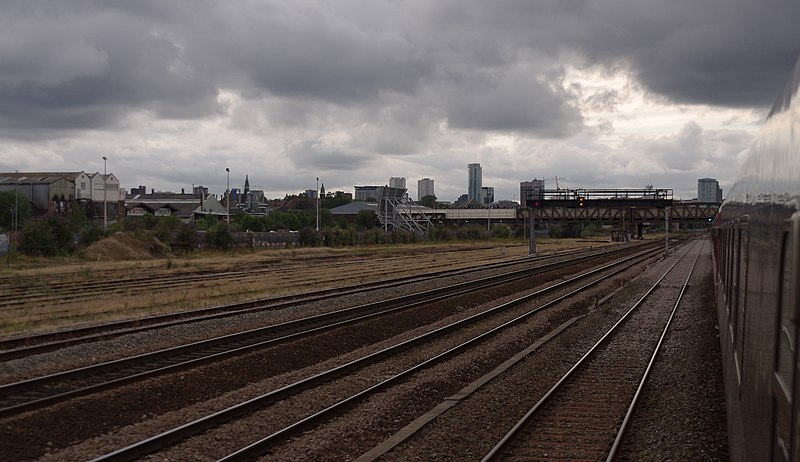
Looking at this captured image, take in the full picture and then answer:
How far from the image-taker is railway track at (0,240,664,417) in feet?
41.6

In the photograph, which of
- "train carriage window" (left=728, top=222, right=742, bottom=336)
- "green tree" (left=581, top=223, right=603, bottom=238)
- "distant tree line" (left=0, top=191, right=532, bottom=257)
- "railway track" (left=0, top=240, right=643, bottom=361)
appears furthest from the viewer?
"green tree" (left=581, top=223, right=603, bottom=238)

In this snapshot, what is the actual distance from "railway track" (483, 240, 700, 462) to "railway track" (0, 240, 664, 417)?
724 cm

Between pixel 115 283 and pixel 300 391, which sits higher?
pixel 300 391

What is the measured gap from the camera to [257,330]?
19.9 m

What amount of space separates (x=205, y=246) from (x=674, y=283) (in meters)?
48.8

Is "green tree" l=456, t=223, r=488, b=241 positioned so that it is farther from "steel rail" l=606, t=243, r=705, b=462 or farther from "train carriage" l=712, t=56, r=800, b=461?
"train carriage" l=712, t=56, r=800, b=461

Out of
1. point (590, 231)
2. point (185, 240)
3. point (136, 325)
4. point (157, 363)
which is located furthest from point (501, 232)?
point (157, 363)

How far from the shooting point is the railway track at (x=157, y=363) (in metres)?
12.7

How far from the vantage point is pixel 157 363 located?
1565 centimetres

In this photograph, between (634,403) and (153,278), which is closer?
(634,403)

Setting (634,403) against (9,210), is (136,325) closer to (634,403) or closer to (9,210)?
(634,403)

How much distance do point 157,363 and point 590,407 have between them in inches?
347

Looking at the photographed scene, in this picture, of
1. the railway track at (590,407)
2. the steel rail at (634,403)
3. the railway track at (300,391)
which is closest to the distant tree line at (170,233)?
the railway track at (300,391)

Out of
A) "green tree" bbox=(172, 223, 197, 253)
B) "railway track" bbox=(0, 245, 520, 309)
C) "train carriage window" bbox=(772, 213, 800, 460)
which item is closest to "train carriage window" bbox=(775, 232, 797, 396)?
"train carriage window" bbox=(772, 213, 800, 460)
